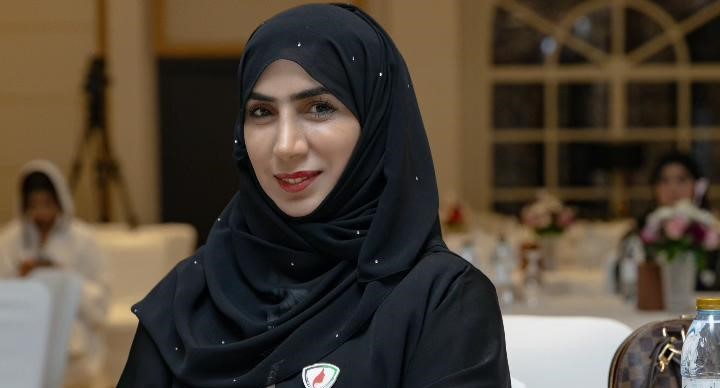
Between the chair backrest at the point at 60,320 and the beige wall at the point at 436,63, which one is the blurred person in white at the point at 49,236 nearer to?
the chair backrest at the point at 60,320

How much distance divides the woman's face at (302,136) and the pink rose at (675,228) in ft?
9.98

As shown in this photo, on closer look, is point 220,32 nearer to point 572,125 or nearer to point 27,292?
point 572,125

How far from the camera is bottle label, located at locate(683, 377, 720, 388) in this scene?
185 cm

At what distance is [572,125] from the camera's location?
38.2 feet

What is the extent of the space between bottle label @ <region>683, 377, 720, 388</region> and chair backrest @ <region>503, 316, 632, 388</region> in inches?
17.5

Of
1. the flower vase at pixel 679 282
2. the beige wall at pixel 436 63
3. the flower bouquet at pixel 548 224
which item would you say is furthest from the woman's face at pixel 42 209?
the beige wall at pixel 436 63

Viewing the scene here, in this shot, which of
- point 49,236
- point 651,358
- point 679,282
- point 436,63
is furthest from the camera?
point 436,63

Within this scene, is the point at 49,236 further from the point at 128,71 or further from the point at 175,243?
the point at 128,71

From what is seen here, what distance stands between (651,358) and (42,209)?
524cm

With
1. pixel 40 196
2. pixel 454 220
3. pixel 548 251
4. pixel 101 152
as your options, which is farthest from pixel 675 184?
pixel 101 152

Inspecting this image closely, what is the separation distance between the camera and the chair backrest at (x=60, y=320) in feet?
13.7

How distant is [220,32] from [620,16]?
323 centimetres

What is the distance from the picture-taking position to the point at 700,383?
6.11 feet

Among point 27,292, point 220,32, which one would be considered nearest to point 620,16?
point 220,32
